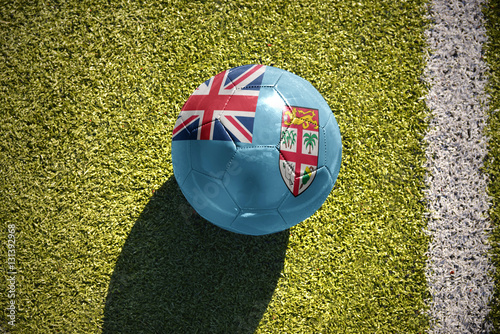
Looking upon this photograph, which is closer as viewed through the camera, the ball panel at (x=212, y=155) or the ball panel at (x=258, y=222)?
the ball panel at (x=212, y=155)

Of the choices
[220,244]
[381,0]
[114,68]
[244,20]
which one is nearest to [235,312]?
[220,244]

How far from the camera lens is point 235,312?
3768 millimetres

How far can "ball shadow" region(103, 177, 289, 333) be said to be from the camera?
374 centimetres

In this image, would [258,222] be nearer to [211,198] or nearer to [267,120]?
[211,198]

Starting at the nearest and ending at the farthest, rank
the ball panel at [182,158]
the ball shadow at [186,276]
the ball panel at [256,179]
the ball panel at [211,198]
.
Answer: the ball panel at [256,179] → the ball panel at [211,198] → the ball panel at [182,158] → the ball shadow at [186,276]

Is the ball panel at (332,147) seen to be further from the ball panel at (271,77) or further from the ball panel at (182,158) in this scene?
the ball panel at (182,158)

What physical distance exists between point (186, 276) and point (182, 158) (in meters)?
1.75

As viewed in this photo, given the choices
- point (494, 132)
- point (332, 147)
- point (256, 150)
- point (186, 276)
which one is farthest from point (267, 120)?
point (494, 132)

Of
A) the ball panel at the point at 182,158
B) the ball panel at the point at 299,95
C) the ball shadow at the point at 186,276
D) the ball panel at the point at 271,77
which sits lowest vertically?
the ball shadow at the point at 186,276

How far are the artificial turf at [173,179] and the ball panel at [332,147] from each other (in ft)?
4.22

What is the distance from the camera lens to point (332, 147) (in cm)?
279

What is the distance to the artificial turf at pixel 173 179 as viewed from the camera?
3805 mm

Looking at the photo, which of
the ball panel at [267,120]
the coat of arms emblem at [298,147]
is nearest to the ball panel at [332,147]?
the coat of arms emblem at [298,147]

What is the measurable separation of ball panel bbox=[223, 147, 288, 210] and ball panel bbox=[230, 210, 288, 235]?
79mm
